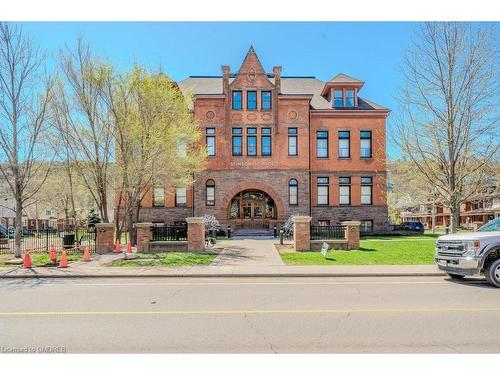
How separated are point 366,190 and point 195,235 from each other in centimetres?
1959

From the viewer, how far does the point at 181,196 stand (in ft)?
108

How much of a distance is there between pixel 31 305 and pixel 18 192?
11418mm

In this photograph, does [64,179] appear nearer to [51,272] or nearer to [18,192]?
[18,192]

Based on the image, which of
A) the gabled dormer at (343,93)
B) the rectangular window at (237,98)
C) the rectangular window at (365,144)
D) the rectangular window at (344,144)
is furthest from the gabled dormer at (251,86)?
the rectangular window at (365,144)

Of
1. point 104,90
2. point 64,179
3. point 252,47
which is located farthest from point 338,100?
point 64,179

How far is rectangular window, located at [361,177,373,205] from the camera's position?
108ft

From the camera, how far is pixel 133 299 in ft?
29.4

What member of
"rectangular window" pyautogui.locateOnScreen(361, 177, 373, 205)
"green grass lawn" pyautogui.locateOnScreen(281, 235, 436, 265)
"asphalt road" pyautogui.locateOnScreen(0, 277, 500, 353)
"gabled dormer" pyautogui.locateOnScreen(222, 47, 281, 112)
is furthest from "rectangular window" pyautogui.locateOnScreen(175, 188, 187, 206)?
"asphalt road" pyautogui.locateOnScreen(0, 277, 500, 353)

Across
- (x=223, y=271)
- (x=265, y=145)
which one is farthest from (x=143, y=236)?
(x=265, y=145)

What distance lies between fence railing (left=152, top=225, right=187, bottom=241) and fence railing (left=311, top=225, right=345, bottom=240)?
23.2 feet

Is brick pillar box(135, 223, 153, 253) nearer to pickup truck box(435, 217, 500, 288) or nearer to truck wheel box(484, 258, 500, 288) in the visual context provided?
pickup truck box(435, 217, 500, 288)

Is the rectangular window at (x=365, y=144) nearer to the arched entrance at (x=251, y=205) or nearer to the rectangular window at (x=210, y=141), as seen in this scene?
the arched entrance at (x=251, y=205)
